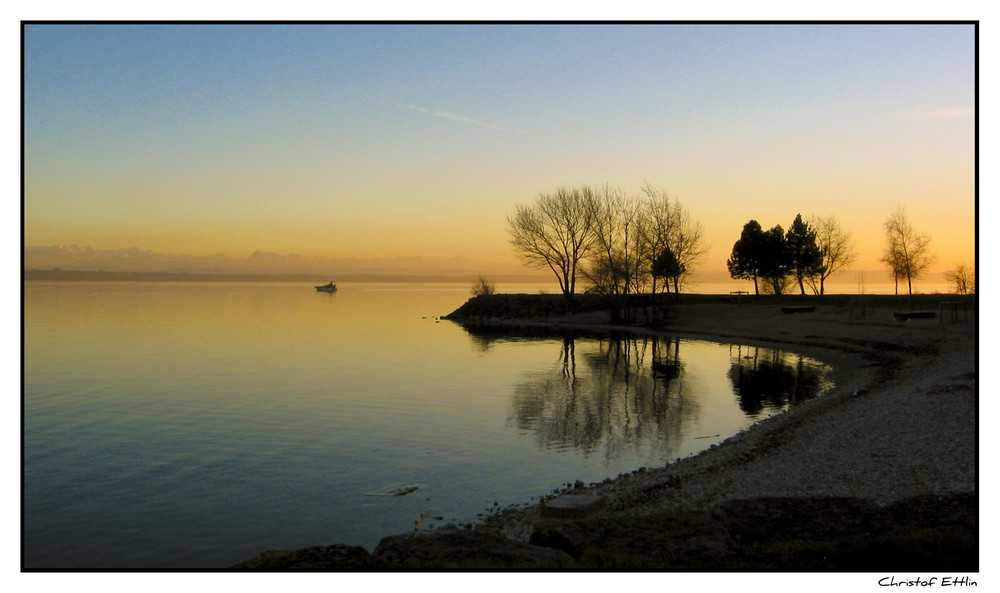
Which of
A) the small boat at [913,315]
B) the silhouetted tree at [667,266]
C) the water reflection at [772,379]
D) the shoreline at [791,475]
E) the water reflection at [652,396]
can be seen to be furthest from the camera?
the silhouetted tree at [667,266]

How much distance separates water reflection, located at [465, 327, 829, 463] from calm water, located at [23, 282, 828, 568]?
0.14 meters

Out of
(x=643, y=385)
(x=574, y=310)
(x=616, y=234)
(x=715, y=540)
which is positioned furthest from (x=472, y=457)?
(x=574, y=310)

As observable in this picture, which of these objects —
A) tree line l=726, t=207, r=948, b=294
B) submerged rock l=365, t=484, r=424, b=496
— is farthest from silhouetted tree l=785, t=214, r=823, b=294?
submerged rock l=365, t=484, r=424, b=496

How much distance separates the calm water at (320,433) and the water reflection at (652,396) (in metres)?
0.14

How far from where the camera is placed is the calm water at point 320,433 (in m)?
12.6

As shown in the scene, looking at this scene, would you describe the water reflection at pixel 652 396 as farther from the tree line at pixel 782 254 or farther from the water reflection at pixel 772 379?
the tree line at pixel 782 254

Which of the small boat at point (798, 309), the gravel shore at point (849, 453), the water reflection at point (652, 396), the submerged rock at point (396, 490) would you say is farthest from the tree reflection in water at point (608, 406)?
the small boat at point (798, 309)

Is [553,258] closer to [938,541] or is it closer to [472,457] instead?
[472,457]

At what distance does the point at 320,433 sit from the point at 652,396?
13536 millimetres

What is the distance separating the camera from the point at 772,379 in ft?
104

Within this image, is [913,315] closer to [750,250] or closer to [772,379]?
[772,379]

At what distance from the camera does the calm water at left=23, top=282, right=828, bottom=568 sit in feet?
41.4

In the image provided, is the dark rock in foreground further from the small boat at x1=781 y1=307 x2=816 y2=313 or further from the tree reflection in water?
the small boat at x1=781 y1=307 x2=816 y2=313

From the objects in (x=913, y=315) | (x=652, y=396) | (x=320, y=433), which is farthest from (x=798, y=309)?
(x=320, y=433)
